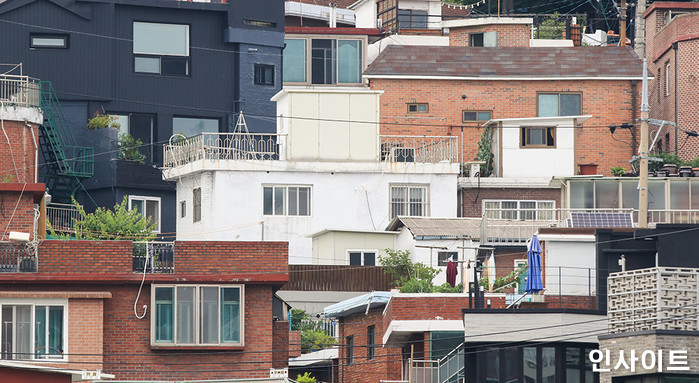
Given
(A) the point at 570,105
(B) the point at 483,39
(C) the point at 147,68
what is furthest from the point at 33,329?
(B) the point at 483,39

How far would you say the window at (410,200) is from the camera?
68.1 meters

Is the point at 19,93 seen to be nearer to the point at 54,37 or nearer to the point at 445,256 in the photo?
the point at 54,37

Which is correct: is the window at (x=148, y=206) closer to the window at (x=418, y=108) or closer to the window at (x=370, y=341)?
the window at (x=418, y=108)

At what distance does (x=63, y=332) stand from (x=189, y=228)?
20.3 m

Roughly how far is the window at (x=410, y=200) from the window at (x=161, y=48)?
448 inches

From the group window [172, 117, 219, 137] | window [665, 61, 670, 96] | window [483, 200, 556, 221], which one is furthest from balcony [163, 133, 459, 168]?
window [665, 61, 670, 96]

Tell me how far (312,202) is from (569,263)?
46.3 feet

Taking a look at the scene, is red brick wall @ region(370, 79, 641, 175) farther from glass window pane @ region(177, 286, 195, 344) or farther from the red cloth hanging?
glass window pane @ region(177, 286, 195, 344)

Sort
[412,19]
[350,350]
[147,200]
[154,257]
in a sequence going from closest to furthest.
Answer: [154,257]
[350,350]
[147,200]
[412,19]

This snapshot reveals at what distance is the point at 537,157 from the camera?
7150 centimetres

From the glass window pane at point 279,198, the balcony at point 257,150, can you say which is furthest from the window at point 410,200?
the glass window pane at point 279,198

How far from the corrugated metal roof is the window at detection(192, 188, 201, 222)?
7456 mm

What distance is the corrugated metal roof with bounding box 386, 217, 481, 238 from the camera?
208 feet

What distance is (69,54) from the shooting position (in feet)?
237
